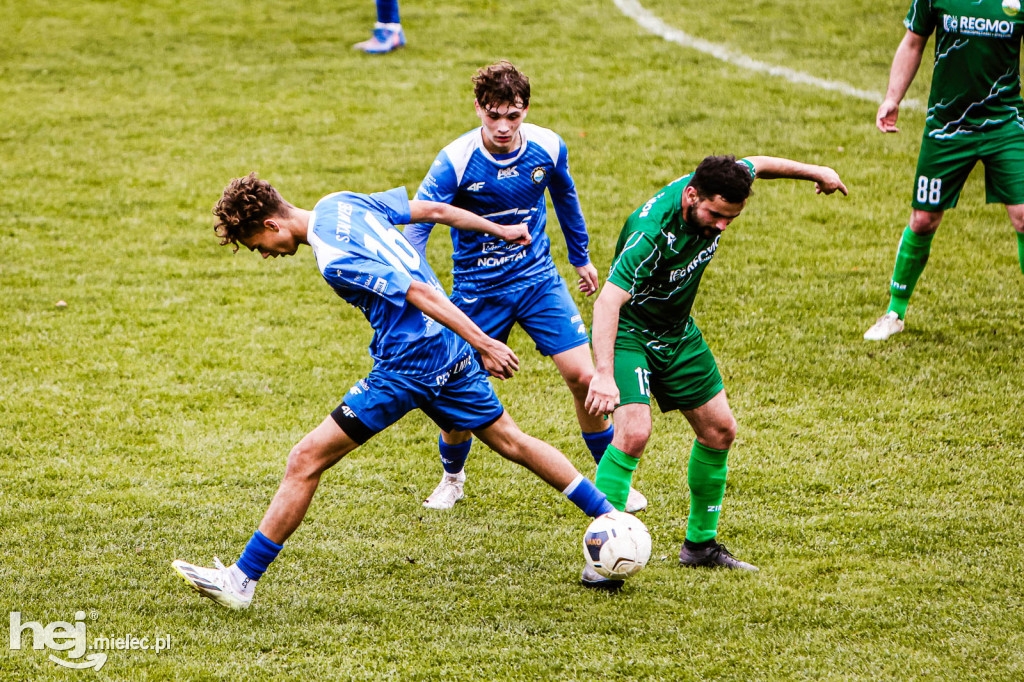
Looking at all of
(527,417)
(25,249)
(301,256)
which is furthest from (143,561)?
(25,249)

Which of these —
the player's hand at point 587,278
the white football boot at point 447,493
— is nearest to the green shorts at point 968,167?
the player's hand at point 587,278

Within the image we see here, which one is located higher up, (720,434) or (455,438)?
(720,434)

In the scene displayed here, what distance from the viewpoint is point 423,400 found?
4.90 m

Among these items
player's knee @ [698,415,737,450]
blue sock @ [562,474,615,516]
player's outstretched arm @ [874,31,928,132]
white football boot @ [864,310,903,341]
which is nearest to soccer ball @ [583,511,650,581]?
blue sock @ [562,474,615,516]

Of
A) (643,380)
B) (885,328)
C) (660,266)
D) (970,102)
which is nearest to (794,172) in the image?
(660,266)

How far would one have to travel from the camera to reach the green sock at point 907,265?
7645 mm

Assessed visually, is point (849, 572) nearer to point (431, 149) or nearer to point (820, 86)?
point (431, 149)

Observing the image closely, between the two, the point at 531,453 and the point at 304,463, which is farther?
the point at 531,453

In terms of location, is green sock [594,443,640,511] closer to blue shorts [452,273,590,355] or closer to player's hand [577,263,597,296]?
blue shorts [452,273,590,355]

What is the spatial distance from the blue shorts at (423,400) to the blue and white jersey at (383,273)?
58 mm

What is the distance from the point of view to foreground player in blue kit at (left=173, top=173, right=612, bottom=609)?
180 inches

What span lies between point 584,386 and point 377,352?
142 centimetres

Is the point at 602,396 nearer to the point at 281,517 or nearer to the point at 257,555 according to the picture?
the point at 281,517

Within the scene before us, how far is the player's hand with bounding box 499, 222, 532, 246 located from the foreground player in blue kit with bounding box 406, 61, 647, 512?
22 cm
